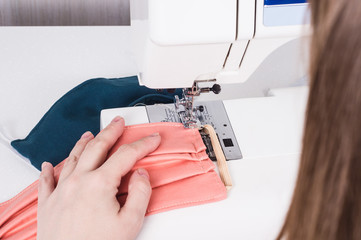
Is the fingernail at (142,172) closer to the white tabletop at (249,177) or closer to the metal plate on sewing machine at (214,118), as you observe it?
the white tabletop at (249,177)

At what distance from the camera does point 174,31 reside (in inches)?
30.7

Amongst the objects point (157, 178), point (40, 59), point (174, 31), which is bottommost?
point (157, 178)

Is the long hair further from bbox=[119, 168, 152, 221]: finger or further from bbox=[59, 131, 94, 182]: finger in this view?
bbox=[119, 168, 152, 221]: finger

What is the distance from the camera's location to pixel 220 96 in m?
1.33

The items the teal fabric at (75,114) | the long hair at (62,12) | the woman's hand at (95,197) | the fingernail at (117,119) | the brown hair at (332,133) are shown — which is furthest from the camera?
the long hair at (62,12)

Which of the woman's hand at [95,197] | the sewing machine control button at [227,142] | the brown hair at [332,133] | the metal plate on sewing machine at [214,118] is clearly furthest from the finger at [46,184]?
the brown hair at [332,133]

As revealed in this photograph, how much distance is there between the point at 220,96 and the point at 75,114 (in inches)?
17.4

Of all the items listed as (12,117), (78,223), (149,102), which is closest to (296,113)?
(149,102)

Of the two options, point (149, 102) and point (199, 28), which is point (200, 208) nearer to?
point (199, 28)

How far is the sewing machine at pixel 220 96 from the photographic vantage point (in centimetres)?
80

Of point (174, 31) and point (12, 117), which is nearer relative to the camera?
point (174, 31)

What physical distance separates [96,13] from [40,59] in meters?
0.57

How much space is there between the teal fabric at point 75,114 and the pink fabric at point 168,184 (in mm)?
156

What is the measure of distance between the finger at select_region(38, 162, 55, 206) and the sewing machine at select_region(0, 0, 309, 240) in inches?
6.2
